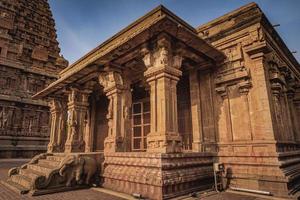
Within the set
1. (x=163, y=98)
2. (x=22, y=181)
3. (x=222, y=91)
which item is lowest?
(x=22, y=181)

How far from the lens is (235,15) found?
706 cm

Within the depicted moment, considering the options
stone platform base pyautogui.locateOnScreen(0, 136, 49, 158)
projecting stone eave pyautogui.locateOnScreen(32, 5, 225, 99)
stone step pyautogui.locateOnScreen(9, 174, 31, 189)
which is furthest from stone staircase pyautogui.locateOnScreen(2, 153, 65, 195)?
stone platform base pyautogui.locateOnScreen(0, 136, 49, 158)

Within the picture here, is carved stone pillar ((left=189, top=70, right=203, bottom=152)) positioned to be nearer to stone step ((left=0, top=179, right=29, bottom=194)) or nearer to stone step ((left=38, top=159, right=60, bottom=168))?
stone step ((left=38, top=159, right=60, bottom=168))

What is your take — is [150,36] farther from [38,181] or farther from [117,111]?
[38,181]

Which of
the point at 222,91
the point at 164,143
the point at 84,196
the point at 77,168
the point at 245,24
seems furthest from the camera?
the point at 222,91

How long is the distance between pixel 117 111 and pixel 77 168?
220 centimetres

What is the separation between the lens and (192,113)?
7.29 meters

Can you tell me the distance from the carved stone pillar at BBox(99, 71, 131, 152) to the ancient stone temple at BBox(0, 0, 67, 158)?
13889 mm

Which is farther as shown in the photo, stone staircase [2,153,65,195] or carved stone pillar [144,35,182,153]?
stone staircase [2,153,65,195]

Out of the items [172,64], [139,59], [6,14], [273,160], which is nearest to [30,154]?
[6,14]

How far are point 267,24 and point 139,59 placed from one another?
14.8 ft

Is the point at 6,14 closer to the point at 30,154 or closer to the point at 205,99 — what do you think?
the point at 30,154

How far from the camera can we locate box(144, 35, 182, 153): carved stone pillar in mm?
5313

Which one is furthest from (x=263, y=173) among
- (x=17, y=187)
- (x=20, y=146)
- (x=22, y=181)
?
(x=20, y=146)
